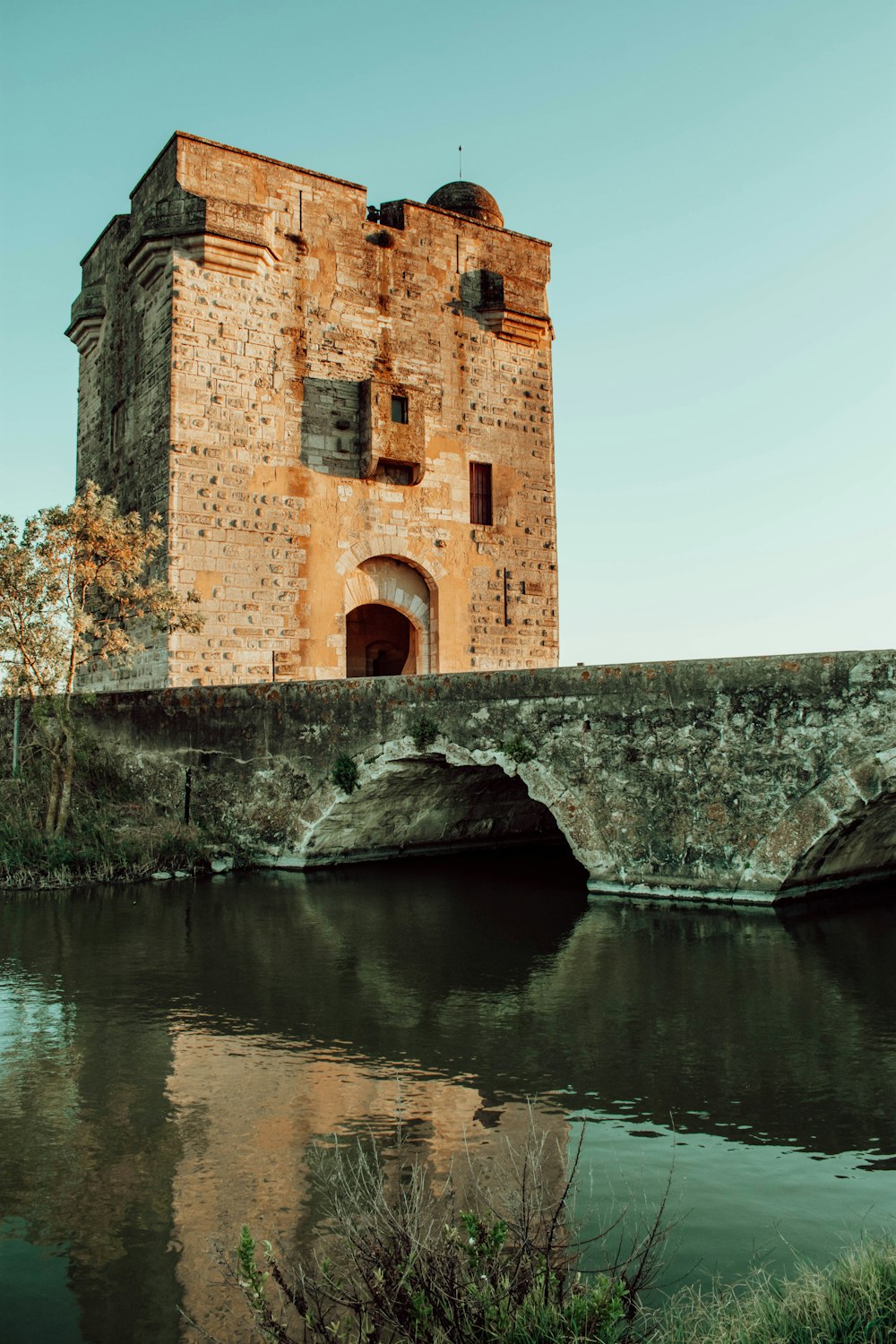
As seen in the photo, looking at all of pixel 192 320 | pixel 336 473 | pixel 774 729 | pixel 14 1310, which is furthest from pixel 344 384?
pixel 14 1310

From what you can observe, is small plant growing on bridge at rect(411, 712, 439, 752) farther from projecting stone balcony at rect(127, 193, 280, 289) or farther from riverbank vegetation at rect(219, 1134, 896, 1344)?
projecting stone balcony at rect(127, 193, 280, 289)

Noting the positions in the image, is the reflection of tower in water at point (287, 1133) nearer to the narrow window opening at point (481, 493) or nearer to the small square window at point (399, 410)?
the small square window at point (399, 410)

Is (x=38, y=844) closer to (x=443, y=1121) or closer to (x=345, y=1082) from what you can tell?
(x=345, y=1082)

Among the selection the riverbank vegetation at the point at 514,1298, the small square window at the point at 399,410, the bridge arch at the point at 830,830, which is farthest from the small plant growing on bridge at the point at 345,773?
the riverbank vegetation at the point at 514,1298

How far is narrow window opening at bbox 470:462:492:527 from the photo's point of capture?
1823 centimetres

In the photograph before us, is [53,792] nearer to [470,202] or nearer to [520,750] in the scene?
[520,750]

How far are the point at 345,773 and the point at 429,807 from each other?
1.68m

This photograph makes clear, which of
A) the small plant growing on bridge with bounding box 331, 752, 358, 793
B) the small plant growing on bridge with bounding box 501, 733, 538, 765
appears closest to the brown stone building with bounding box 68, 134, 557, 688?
the small plant growing on bridge with bounding box 331, 752, 358, 793

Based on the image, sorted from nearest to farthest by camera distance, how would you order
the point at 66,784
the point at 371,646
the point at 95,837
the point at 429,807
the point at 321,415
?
the point at 95,837
the point at 66,784
the point at 429,807
the point at 321,415
the point at 371,646

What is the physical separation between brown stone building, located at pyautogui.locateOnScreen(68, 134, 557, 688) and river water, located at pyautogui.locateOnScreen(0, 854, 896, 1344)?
7351 mm

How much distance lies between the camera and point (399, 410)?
16.9m

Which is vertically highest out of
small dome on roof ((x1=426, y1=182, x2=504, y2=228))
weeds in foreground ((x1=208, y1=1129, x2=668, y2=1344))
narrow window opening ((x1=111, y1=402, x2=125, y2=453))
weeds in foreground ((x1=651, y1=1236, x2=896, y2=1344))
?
small dome on roof ((x1=426, y1=182, x2=504, y2=228))

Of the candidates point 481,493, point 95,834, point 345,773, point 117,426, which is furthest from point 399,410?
point 95,834

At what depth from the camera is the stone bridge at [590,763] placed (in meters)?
8.48
